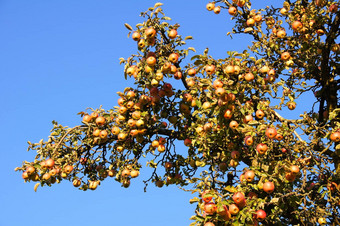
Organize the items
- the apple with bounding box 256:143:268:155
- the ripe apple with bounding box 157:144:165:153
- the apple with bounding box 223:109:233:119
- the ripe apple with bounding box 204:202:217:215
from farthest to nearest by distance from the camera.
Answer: the ripe apple with bounding box 157:144:165:153 → the apple with bounding box 223:109:233:119 → the apple with bounding box 256:143:268:155 → the ripe apple with bounding box 204:202:217:215

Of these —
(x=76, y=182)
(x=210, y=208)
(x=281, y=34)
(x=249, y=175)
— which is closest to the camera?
(x=210, y=208)

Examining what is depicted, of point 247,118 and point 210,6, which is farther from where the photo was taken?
point 210,6

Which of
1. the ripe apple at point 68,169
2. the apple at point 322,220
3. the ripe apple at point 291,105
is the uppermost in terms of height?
the ripe apple at point 291,105

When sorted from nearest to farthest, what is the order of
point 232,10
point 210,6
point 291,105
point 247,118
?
point 247,118 → point 291,105 → point 232,10 → point 210,6

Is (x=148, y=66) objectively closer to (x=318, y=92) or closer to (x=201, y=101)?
(x=201, y=101)

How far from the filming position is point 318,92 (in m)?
8.87

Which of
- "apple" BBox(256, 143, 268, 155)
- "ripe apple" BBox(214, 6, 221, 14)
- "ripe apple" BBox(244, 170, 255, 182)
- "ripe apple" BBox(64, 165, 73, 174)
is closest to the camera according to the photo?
"ripe apple" BBox(244, 170, 255, 182)

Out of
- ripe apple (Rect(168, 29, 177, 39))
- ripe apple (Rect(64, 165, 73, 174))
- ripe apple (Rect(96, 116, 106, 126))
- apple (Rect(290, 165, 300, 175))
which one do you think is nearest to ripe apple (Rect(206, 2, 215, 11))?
ripe apple (Rect(168, 29, 177, 39))

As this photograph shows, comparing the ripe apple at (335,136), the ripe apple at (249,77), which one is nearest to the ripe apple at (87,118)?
the ripe apple at (249,77)

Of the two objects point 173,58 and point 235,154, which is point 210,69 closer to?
point 173,58

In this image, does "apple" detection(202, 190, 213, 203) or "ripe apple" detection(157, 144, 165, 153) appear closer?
"apple" detection(202, 190, 213, 203)

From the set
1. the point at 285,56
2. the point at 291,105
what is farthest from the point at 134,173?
the point at 285,56

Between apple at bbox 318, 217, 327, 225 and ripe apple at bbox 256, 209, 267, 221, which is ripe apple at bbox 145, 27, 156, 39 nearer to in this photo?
ripe apple at bbox 256, 209, 267, 221

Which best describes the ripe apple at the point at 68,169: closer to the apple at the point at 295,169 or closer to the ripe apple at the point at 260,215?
the ripe apple at the point at 260,215
